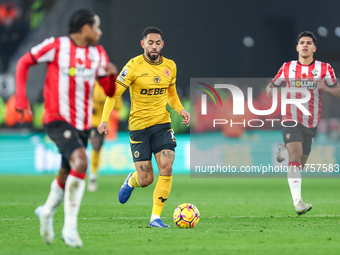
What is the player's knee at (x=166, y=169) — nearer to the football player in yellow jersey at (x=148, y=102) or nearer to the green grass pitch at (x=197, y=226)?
the football player in yellow jersey at (x=148, y=102)

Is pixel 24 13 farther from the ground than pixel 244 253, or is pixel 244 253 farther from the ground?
pixel 24 13

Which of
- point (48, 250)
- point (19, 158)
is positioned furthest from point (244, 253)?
point (19, 158)

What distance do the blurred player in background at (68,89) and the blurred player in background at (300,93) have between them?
3.45 meters

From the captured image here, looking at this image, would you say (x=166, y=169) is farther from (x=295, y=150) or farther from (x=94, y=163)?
(x=94, y=163)

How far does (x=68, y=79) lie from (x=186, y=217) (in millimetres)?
2036

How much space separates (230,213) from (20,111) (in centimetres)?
389

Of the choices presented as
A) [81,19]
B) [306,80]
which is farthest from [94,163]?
[81,19]

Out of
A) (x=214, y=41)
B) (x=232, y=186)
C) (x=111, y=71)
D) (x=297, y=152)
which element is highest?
(x=214, y=41)

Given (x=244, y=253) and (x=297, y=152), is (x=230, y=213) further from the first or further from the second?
(x=244, y=253)

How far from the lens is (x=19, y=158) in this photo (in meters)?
16.2

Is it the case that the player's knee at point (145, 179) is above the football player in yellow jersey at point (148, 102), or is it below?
below

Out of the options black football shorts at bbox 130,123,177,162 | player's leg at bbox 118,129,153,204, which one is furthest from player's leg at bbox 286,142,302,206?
player's leg at bbox 118,129,153,204

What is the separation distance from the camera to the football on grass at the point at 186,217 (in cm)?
579

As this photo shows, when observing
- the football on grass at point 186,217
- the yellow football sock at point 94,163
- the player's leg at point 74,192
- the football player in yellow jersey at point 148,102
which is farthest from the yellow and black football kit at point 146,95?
the yellow football sock at point 94,163
